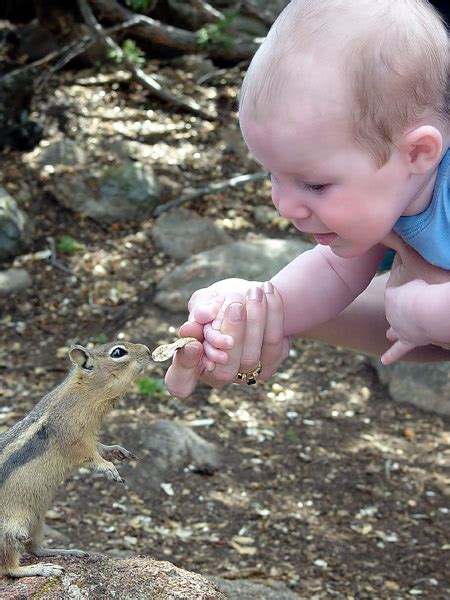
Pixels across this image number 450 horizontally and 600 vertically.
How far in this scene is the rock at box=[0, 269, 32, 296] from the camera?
221 inches

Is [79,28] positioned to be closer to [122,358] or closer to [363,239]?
[122,358]

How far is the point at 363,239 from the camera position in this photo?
5.34ft

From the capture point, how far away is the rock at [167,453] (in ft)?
13.4

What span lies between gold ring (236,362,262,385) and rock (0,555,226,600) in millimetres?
441

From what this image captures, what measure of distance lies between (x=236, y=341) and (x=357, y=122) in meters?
0.55

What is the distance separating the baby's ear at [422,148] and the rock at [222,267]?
3662mm

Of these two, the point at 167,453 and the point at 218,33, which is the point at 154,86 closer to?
the point at 218,33

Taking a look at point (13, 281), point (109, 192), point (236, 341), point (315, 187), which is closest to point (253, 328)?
point (236, 341)

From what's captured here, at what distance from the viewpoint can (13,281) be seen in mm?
5660

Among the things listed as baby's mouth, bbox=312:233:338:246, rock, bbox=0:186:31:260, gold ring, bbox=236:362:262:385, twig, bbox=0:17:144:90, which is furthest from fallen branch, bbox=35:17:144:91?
baby's mouth, bbox=312:233:338:246

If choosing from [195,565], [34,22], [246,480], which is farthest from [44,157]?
[195,565]

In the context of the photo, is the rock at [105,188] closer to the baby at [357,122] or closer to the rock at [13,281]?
the rock at [13,281]

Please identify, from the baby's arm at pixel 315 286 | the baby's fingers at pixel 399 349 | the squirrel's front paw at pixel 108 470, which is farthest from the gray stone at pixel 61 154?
the baby's fingers at pixel 399 349

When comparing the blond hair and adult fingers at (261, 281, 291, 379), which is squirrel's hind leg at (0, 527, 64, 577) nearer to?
adult fingers at (261, 281, 291, 379)
